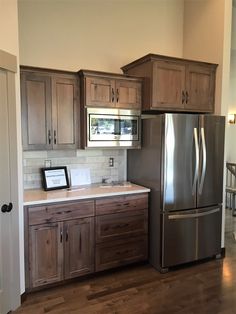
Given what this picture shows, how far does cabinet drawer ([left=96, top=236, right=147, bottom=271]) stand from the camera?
2934 mm

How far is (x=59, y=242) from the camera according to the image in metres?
2.71

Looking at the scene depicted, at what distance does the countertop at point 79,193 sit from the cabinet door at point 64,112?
0.51m

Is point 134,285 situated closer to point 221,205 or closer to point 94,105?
point 221,205

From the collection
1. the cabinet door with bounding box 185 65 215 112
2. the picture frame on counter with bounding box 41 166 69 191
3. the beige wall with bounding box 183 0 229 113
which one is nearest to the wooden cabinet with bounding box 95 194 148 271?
the picture frame on counter with bounding box 41 166 69 191

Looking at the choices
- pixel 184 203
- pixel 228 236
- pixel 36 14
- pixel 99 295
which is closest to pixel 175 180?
pixel 184 203

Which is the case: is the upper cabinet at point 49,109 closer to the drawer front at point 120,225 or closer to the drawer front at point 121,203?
the drawer front at point 121,203

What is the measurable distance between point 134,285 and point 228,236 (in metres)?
2.09

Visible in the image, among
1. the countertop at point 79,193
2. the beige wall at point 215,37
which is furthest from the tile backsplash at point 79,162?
the beige wall at point 215,37

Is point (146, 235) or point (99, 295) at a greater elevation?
point (146, 235)

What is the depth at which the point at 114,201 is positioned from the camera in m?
2.96

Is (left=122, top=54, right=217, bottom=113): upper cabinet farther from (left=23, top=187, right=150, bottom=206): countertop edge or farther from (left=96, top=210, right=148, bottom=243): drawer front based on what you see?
(left=96, top=210, right=148, bottom=243): drawer front

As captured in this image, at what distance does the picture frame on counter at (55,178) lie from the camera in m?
3.07

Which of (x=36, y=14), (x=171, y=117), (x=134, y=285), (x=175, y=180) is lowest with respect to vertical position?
(x=134, y=285)

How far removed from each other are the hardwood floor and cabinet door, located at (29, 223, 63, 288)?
0.51ft
